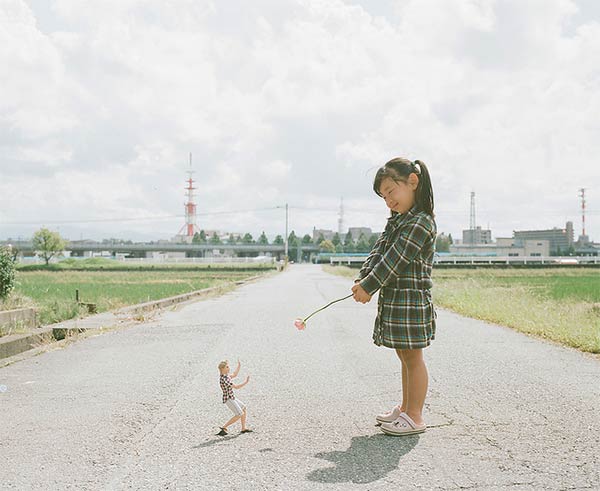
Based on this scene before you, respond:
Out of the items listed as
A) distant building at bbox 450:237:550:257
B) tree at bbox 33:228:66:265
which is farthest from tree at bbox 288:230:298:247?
tree at bbox 33:228:66:265

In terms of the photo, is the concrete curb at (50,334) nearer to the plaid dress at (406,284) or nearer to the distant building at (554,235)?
the plaid dress at (406,284)

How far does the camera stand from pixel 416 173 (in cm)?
379

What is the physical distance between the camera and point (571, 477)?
2.87 meters

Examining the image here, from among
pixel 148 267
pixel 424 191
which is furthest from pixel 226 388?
pixel 148 267

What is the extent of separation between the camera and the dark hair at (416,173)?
12.4 ft

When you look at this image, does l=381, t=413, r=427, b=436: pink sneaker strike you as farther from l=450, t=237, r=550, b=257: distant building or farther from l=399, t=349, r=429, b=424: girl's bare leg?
l=450, t=237, r=550, b=257: distant building

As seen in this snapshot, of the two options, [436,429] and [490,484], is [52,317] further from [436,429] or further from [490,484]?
[490,484]

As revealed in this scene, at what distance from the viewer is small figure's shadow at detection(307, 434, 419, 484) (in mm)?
2916

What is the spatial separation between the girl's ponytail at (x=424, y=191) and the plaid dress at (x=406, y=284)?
5cm

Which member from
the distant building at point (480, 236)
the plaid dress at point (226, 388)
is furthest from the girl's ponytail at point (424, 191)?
the distant building at point (480, 236)

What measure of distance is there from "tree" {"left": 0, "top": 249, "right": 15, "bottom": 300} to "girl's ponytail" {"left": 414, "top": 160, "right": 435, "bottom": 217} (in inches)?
328

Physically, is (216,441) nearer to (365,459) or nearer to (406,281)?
(365,459)

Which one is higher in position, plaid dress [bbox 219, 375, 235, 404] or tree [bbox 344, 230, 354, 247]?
tree [bbox 344, 230, 354, 247]

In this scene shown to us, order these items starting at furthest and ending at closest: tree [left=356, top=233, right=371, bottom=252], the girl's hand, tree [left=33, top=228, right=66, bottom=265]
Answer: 1. tree [left=356, top=233, right=371, bottom=252]
2. tree [left=33, top=228, right=66, bottom=265]
3. the girl's hand
